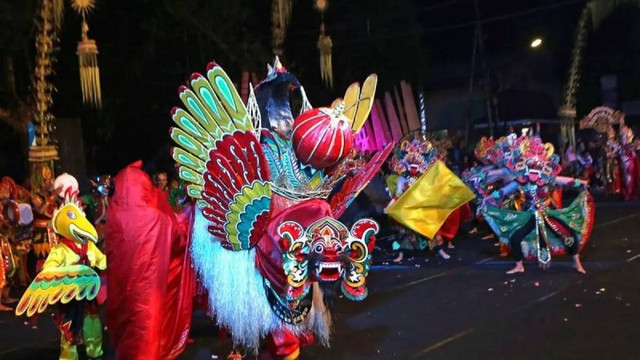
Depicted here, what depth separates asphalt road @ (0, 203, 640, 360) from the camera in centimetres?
522

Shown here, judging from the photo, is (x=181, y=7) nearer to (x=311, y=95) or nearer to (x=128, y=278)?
(x=311, y=95)

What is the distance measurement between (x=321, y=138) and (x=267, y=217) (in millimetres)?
644

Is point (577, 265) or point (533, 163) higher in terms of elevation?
point (533, 163)

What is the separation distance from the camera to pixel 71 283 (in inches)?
201

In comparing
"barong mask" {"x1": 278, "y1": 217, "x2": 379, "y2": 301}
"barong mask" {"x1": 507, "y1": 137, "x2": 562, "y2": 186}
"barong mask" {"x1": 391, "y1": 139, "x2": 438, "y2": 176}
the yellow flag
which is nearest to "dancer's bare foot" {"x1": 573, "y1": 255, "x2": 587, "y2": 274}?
"barong mask" {"x1": 507, "y1": 137, "x2": 562, "y2": 186}

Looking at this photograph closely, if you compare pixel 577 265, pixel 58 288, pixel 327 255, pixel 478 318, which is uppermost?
pixel 327 255

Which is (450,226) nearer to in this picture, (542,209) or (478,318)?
(542,209)

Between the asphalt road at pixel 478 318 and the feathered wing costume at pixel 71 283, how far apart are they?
1.86ft

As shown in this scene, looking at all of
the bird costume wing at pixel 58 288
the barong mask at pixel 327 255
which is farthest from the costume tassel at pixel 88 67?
the barong mask at pixel 327 255

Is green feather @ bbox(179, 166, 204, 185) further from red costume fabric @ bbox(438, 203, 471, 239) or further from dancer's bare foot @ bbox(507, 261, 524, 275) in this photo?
red costume fabric @ bbox(438, 203, 471, 239)

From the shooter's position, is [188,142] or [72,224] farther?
[72,224]

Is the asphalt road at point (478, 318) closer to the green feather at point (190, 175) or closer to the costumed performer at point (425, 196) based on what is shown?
the costumed performer at point (425, 196)

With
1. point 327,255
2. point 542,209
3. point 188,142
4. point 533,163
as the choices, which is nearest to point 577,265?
point 542,209

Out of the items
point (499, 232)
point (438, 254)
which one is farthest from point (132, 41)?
point (499, 232)
